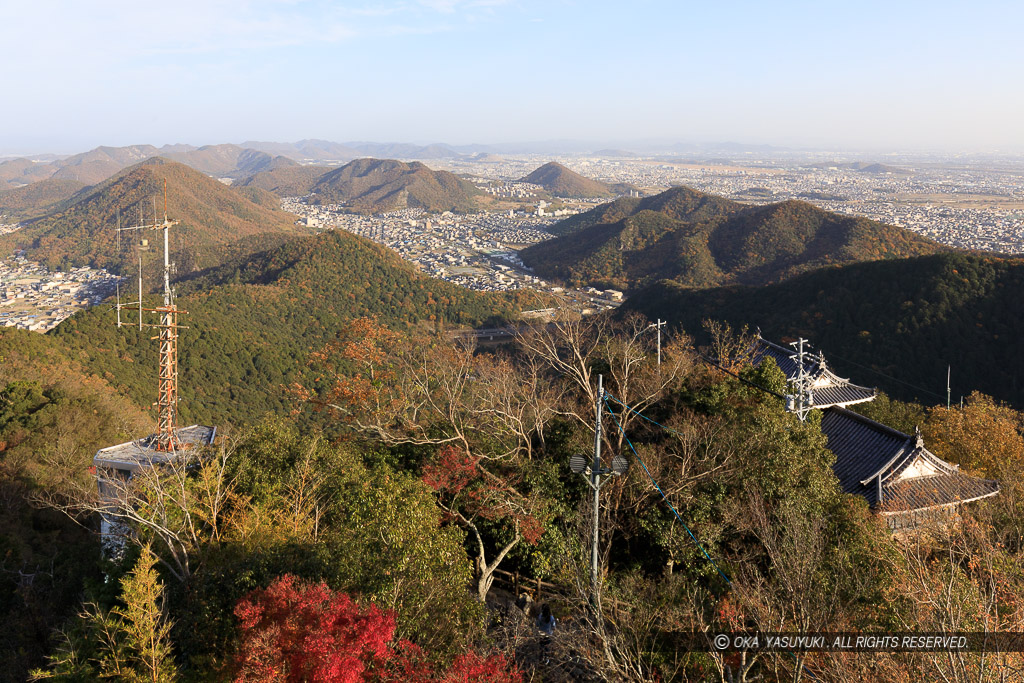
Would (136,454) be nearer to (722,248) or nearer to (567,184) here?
(722,248)

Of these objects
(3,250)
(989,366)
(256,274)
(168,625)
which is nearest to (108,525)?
(168,625)

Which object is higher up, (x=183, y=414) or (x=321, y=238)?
(x=321, y=238)

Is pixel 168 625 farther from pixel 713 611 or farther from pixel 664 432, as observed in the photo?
pixel 664 432

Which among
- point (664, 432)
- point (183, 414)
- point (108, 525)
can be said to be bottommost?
point (183, 414)

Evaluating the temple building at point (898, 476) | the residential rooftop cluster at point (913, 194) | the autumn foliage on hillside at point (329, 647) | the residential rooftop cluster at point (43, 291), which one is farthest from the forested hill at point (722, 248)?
the residential rooftop cluster at point (43, 291)

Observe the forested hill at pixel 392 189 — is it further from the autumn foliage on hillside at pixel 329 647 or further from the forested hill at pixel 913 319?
the autumn foliage on hillside at pixel 329 647

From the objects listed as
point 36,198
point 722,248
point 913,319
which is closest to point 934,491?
Answer: point 913,319

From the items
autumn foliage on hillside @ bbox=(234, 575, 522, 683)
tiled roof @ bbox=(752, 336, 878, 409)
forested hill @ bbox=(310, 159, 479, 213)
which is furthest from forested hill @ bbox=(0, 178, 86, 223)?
autumn foliage on hillside @ bbox=(234, 575, 522, 683)
